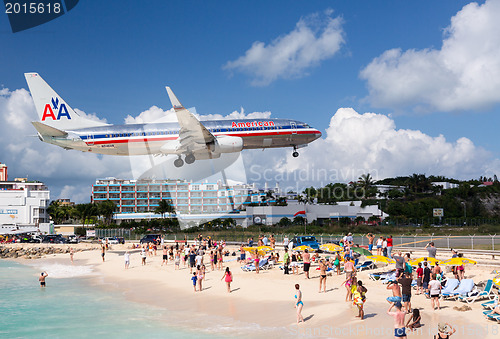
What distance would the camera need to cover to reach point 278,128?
40.9m

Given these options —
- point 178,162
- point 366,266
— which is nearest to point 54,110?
point 178,162

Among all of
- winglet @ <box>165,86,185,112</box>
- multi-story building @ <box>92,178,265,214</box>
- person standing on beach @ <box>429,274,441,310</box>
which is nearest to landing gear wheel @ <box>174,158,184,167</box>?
winglet @ <box>165,86,185,112</box>

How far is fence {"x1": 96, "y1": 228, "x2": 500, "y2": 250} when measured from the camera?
38.9 m

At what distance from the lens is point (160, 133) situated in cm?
3716

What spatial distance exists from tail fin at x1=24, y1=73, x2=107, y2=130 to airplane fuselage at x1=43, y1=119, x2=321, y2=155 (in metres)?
4.79

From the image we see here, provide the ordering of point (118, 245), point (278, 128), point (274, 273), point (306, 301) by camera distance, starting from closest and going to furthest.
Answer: point (306, 301), point (274, 273), point (278, 128), point (118, 245)

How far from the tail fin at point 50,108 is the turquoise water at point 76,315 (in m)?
14.6

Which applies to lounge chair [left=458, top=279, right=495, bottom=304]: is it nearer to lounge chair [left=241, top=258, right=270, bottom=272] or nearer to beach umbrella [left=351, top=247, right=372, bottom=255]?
beach umbrella [left=351, top=247, right=372, bottom=255]

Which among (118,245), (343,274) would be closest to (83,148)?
(343,274)

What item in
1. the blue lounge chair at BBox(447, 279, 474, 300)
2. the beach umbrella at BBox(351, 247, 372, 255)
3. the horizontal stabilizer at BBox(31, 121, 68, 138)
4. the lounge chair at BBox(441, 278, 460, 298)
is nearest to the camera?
the blue lounge chair at BBox(447, 279, 474, 300)

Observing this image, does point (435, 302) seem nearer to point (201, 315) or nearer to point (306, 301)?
point (306, 301)

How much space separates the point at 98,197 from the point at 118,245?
79355mm

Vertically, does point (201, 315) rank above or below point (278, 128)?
below

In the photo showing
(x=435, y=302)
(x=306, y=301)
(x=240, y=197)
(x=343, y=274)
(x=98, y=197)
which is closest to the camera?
(x=435, y=302)
